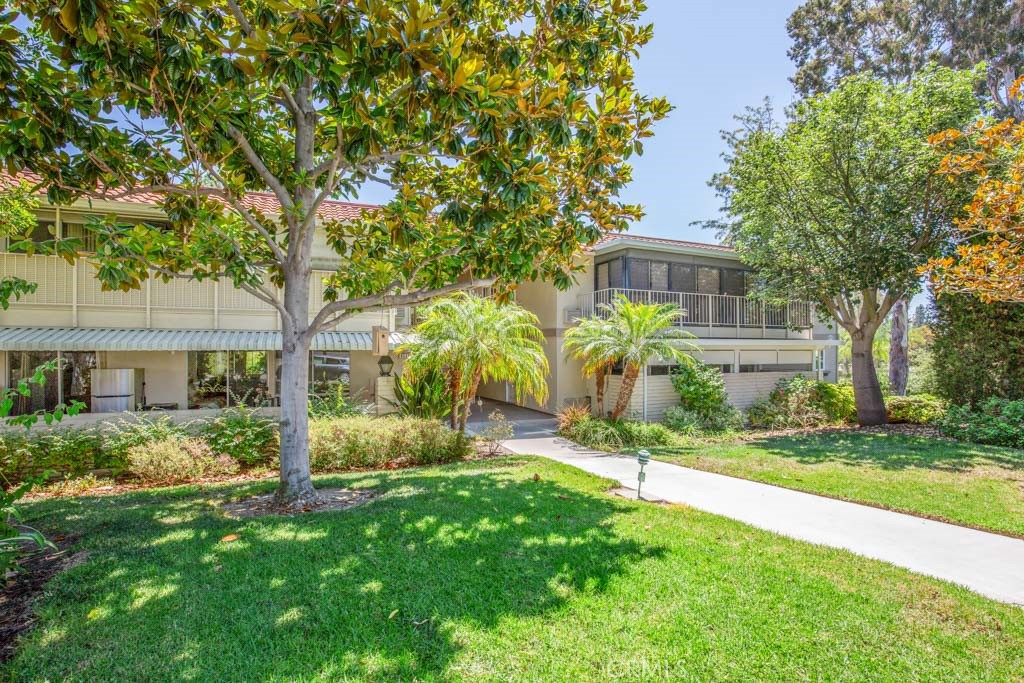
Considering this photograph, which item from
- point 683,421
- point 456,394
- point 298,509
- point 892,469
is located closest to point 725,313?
point 683,421

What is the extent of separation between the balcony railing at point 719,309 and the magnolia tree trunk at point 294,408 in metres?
12.2

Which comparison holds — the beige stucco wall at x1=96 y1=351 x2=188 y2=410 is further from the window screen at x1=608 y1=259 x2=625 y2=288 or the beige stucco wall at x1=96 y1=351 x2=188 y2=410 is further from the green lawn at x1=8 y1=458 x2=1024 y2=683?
the window screen at x1=608 y1=259 x2=625 y2=288

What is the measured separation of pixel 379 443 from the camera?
10.3 m

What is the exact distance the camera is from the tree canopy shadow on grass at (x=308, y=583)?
129 inches

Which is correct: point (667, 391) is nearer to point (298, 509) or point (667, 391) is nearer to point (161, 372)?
point (298, 509)

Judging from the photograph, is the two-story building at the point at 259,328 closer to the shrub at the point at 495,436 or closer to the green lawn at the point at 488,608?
the shrub at the point at 495,436

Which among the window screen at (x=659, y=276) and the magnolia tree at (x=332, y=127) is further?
the window screen at (x=659, y=276)

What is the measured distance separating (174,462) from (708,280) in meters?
18.7

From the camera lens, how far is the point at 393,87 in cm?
717

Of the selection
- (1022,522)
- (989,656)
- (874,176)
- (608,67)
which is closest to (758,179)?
(874,176)

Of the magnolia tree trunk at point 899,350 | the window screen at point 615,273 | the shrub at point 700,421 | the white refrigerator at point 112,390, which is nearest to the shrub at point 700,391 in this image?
the shrub at point 700,421

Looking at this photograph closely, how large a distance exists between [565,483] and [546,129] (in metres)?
5.62

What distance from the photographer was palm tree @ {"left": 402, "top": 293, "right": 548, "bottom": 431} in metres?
11.6

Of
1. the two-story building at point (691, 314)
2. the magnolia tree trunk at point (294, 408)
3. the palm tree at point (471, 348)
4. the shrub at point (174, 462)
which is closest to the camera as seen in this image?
the magnolia tree trunk at point (294, 408)
